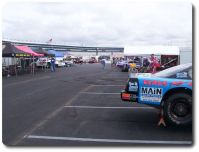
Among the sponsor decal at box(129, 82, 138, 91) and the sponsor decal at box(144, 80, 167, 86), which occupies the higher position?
the sponsor decal at box(144, 80, 167, 86)

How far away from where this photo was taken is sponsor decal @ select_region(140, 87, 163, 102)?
786 cm

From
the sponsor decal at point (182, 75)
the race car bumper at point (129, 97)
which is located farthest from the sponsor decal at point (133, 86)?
the sponsor decal at point (182, 75)

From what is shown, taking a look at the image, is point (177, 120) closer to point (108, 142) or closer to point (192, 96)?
point (192, 96)

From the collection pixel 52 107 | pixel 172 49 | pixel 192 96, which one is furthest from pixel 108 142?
pixel 172 49

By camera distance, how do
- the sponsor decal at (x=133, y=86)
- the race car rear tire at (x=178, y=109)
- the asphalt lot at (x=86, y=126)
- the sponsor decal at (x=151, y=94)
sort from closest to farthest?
1. the asphalt lot at (x=86, y=126)
2. the race car rear tire at (x=178, y=109)
3. the sponsor decal at (x=151, y=94)
4. the sponsor decal at (x=133, y=86)

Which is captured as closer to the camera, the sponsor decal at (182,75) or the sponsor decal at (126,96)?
the sponsor decal at (182,75)

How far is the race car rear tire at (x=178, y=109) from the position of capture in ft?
24.8

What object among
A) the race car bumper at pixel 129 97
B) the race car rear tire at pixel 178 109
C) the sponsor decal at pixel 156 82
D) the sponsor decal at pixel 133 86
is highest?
the sponsor decal at pixel 156 82

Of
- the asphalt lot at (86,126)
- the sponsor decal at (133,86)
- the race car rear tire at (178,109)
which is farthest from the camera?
the sponsor decal at (133,86)

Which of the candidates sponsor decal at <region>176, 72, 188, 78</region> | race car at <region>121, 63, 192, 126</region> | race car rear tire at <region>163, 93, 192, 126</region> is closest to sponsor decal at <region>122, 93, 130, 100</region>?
race car at <region>121, 63, 192, 126</region>

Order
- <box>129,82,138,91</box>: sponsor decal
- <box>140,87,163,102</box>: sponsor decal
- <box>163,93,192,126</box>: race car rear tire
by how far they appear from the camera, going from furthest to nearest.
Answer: <box>129,82,138,91</box>: sponsor decal → <box>140,87,163,102</box>: sponsor decal → <box>163,93,192,126</box>: race car rear tire

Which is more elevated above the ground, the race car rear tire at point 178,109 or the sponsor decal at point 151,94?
the sponsor decal at point 151,94

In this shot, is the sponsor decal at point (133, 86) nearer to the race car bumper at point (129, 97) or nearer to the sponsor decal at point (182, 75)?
the race car bumper at point (129, 97)

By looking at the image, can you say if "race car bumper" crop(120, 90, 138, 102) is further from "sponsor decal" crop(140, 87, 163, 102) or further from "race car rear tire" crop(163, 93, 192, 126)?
"race car rear tire" crop(163, 93, 192, 126)
